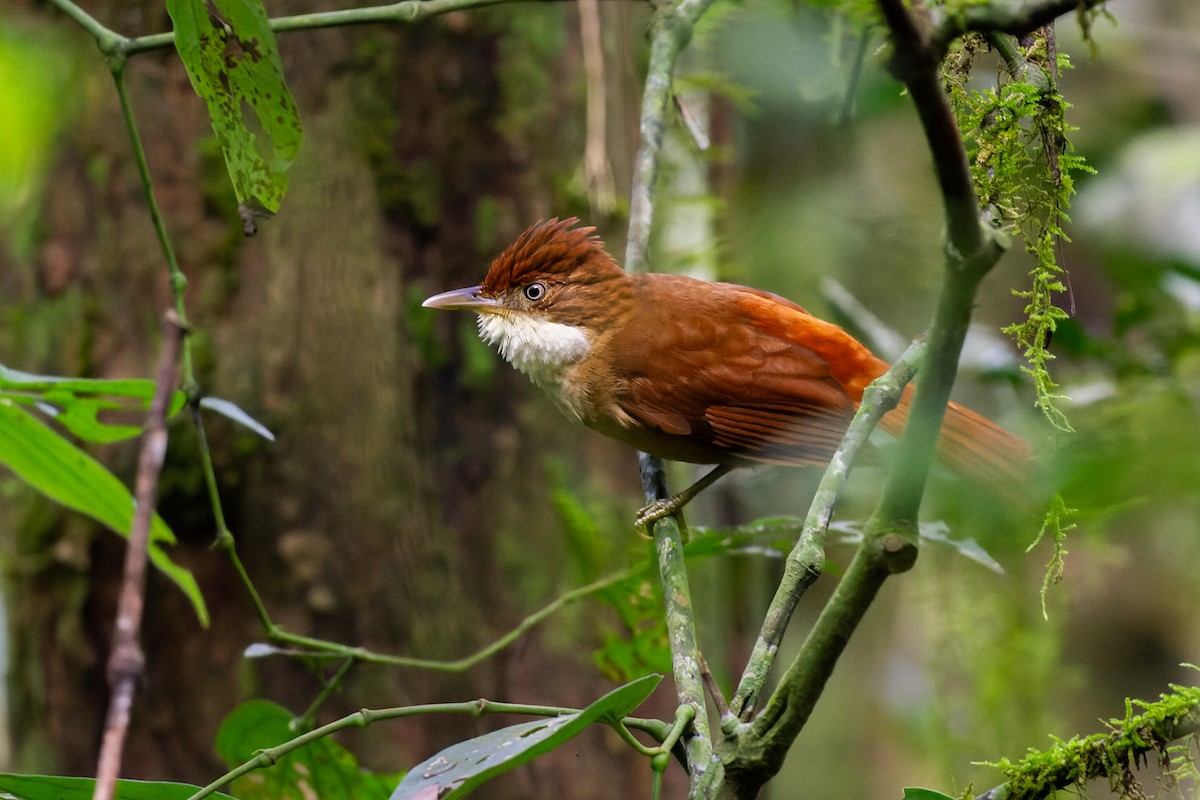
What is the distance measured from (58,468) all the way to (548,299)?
1632 mm

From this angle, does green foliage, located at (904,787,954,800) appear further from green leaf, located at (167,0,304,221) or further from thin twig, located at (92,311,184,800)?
green leaf, located at (167,0,304,221)

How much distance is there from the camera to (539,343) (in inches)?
127

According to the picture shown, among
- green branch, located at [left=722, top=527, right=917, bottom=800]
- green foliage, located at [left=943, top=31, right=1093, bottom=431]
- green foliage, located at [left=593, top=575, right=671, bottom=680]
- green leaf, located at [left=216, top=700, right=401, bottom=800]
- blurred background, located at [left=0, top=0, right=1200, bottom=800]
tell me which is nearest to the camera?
green branch, located at [left=722, top=527, right=917, bottom=800]

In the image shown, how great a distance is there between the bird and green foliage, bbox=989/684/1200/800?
4.24 feet

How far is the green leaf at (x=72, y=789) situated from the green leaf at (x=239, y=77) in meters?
0.93

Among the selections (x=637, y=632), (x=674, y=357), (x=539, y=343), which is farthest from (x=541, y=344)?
(x=637, y=632)

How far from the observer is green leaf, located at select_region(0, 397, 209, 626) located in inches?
74.0

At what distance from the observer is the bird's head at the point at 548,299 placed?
3225 millimetres

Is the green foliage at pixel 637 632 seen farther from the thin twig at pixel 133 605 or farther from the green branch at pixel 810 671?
the thin twig at pixel 133 605

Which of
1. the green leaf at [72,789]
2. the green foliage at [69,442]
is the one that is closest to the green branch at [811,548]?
the green leaf at [72,789]

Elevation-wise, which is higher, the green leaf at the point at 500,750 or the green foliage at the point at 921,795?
the green leaf at the point at 500,750

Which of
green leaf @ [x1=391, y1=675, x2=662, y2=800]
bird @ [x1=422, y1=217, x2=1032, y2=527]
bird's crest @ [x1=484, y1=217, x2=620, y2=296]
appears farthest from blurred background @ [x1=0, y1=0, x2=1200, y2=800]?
green leaf @ [x1=391, y1=675, x2=662, y2=800]

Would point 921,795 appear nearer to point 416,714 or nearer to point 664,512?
point 416,714

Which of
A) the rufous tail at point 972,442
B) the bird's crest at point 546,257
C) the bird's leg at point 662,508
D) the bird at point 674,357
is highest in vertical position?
the bird's crest at point 546,257
